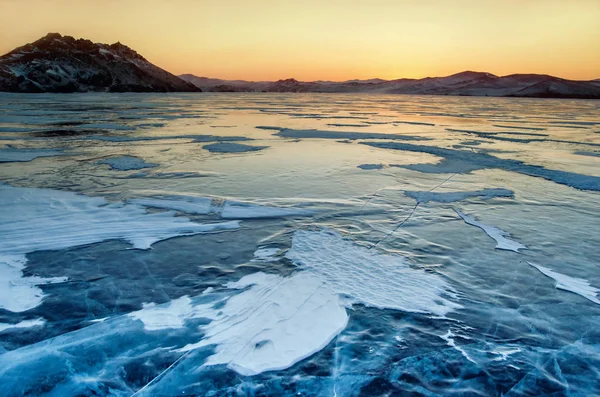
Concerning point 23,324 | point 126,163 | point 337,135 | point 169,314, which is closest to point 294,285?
point 169,314

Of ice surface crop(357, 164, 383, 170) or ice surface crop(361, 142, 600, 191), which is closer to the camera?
ice surface crop(361, 142, 600, 191)

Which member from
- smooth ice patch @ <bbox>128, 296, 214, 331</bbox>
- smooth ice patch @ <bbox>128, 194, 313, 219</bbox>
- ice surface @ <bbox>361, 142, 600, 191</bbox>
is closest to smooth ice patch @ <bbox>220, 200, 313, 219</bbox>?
smooth ice patch @ <bbox>128, 194, 313, 219</bbox>

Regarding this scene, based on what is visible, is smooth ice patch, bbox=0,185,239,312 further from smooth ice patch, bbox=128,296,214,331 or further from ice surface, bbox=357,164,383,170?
ice surface, bbox=357,164,383,170

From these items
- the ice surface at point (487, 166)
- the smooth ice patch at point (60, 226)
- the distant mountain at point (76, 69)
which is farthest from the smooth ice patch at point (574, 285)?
the distant mountain at point (76, 69)

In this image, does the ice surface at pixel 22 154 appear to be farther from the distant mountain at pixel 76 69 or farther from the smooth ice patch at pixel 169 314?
the distant mountain at pixel 76 69

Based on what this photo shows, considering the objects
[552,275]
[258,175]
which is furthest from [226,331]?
[258,175]

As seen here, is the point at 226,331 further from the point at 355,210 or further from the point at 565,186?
the point at 565,186
